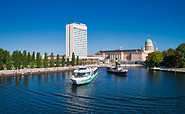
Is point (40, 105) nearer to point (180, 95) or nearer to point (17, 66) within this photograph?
point (180, 95)

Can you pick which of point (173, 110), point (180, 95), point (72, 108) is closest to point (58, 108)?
point (72, 108)

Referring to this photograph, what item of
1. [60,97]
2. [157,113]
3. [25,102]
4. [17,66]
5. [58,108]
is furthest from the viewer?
[17,66]

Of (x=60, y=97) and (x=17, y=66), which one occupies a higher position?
(x=17, y=66)

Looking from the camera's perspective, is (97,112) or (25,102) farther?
(25,102)

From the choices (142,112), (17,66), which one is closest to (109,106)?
(142,112)

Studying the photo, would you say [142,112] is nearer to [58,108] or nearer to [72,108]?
[72,108]

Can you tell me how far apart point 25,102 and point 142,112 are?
842 inches

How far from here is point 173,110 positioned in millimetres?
28094

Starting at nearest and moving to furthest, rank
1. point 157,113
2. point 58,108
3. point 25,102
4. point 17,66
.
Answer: point 157,113
point 58,108
point 25,102
point 17,66

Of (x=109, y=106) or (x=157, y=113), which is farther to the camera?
(x=109, y=106)

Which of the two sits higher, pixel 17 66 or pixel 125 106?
pixel 17 66

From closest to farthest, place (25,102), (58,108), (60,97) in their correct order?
(58,108)
(25,102)
(60,97)

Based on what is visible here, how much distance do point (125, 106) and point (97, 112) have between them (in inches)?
218

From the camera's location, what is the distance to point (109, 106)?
2973 cm
